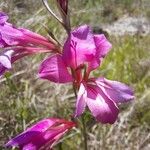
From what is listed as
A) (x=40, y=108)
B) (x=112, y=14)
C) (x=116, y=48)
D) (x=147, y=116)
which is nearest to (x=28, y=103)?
(x=40, y=108)

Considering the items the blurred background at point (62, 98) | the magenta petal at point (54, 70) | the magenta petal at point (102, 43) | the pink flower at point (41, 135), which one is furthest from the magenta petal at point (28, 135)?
the blurred background at point (62, 98)

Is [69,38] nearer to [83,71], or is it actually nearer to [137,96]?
[83,71]

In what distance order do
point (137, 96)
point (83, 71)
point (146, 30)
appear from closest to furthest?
point (83, 71) → point (137, 96) → point (146, 30)

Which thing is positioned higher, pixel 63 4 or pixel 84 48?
pixel 63 4

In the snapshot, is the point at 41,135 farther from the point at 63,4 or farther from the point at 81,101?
the point at 63,4

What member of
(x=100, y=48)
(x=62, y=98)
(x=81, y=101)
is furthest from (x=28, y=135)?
(x=62, y=98)

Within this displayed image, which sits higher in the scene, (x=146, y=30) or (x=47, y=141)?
(x=47, y=141)

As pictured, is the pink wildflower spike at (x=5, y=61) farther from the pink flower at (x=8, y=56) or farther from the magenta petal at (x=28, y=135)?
the magenta petal at (x=28, y=135)
